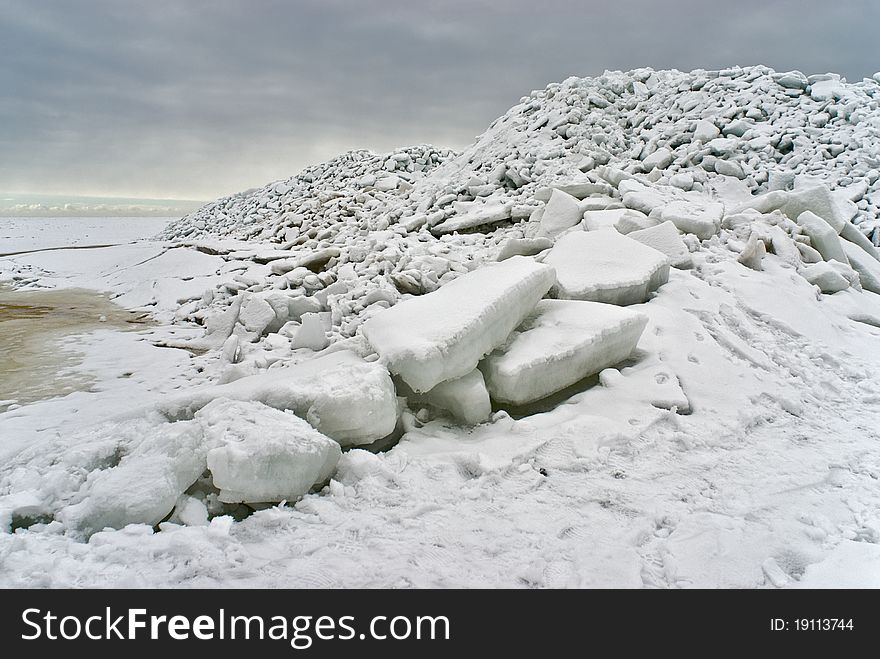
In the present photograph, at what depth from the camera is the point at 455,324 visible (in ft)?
9.52

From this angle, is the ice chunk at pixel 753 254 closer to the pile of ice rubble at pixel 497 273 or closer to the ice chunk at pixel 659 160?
the pile of ice rubble at pixel 497 273

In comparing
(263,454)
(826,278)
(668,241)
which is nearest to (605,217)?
(668,241)

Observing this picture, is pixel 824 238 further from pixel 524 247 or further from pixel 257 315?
pixel 257 315

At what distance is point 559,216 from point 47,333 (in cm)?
607

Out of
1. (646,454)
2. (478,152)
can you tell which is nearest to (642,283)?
(646,454)

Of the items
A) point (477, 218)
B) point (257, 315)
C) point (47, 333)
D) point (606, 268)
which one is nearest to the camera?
point (606, 268)

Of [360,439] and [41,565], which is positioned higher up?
[360,439]

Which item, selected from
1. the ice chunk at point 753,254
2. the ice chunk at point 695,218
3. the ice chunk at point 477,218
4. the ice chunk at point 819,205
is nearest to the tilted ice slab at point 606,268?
the ice chunk at point 753,254

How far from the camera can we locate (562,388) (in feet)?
10.5

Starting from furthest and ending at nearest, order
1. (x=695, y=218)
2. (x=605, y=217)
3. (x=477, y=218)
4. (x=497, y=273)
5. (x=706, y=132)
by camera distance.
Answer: (x=706, y=132) → (x=477, y=218) → (x=605, y=217) → (x=695, y=218) → (x=497, y=273)

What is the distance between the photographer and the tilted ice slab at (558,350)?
119 inches
